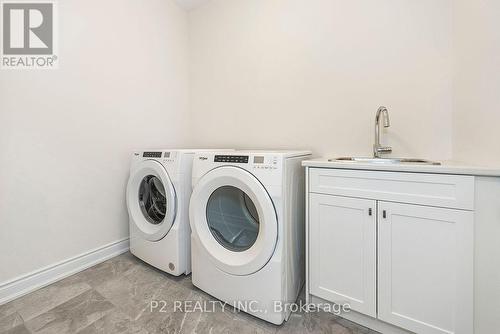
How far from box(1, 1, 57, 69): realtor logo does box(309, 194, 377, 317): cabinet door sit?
198cm

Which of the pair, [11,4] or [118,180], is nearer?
[11,4]

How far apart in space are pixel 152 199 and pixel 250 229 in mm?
916

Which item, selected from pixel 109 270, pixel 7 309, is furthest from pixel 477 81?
pixel 7 309

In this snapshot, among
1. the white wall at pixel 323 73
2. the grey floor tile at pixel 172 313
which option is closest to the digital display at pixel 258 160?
the white wall at pixel 323 73

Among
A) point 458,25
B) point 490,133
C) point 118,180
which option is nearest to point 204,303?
point 118,180

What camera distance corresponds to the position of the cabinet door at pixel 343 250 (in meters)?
1.04

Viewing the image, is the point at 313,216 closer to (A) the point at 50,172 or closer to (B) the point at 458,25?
(B) the point at 458,25

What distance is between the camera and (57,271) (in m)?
A: 1.52

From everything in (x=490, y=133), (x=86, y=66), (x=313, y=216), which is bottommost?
(x=313, y=216)

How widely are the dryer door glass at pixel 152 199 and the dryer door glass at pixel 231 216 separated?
0.56 metres

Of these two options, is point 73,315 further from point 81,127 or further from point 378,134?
point 378,134

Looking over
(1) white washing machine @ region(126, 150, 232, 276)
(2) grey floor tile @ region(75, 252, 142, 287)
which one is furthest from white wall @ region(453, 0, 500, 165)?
(2) grey floor tile @ region(75, 252, 142, 287)

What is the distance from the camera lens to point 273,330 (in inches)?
43.4

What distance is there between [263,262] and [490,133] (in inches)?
46.0
